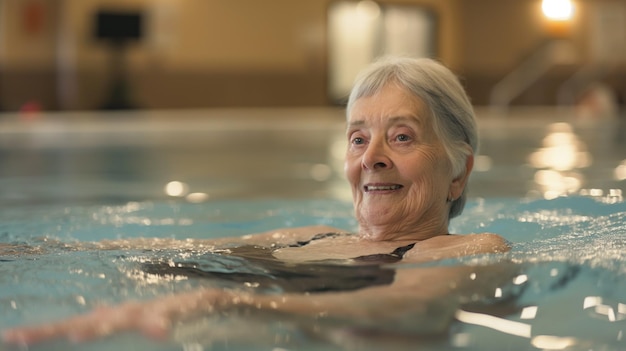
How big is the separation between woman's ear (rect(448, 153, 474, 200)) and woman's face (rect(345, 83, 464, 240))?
0.03 meters

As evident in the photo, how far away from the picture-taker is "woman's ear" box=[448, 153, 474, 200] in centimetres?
263

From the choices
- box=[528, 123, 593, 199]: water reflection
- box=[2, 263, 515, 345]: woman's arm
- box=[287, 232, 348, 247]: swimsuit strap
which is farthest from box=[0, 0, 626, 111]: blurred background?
box=[2, 263, 515, 345]: woman's arm

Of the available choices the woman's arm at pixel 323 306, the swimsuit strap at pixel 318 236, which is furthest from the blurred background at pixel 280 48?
the woman's arm at pixel 323 306

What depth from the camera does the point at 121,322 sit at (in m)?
1.74

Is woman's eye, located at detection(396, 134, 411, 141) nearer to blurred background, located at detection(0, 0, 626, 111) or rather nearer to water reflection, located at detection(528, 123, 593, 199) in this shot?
water reflection, located at detection(528, 123, 593, 199)

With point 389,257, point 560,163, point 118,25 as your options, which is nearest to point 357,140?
point 389,257

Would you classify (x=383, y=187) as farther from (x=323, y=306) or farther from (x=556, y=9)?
(x=556, y=9)

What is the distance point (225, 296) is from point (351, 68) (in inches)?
530

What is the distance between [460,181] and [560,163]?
15.3 feet

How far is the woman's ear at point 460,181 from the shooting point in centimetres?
263

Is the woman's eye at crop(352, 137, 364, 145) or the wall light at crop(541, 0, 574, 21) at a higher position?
the wall light at crop(541, 0, 574, 21)

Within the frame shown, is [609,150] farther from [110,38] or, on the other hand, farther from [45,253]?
[110,38]

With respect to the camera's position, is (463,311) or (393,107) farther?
(393,107)

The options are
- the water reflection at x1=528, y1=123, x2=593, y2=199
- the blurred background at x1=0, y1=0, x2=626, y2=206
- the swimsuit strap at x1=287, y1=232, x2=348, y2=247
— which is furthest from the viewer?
the blurred background at x1=0, y1=0, x2=626, y2=206
